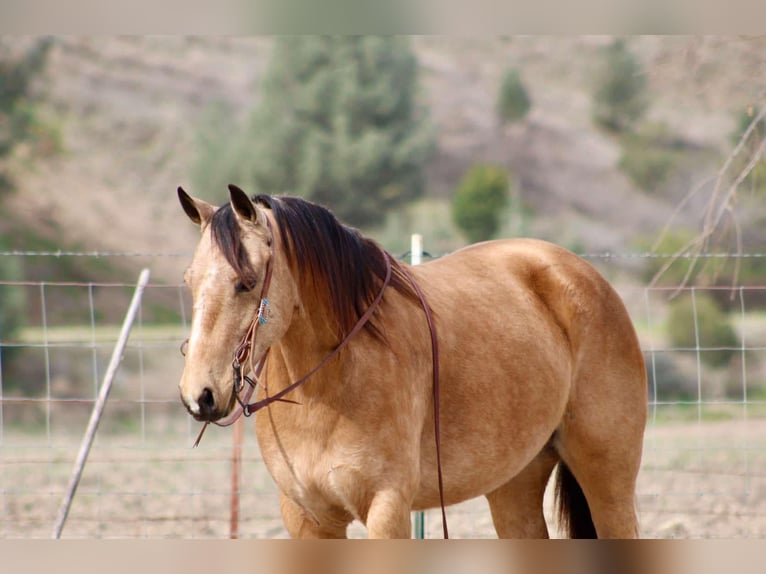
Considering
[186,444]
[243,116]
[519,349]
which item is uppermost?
[243,116]

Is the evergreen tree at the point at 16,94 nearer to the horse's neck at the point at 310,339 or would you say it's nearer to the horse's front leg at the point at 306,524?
the horse's front leg at the point at 306,524

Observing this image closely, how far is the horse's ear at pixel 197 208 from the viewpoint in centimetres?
286

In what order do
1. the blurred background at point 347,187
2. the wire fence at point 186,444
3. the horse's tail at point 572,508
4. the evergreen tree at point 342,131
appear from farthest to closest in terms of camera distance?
the evergreen tree at point 342,131, the blurred background at point 347,187, the wire fence at point 186,444, the horse's tail at point 572,508

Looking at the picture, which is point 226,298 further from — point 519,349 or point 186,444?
point 186,444

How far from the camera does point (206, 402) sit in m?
2.52

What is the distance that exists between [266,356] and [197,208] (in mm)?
574

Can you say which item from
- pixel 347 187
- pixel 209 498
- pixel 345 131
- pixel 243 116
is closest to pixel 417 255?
pixel 209 498

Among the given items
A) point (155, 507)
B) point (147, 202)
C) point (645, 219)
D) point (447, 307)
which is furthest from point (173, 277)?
point (447, 307)

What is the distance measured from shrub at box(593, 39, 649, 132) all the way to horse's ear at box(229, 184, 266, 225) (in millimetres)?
51349

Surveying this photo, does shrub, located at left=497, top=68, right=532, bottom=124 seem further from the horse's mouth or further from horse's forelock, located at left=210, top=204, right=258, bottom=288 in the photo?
the horse's mouth

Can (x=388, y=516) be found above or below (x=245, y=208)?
below

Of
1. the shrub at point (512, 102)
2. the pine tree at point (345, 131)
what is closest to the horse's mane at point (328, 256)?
the pine tree at point (345, 131)

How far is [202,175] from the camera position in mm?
42219

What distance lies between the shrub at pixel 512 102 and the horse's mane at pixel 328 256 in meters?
53.1
